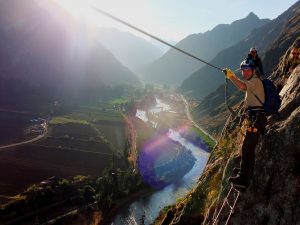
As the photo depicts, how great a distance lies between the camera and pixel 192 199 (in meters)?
17.4

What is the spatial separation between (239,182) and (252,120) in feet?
6.65

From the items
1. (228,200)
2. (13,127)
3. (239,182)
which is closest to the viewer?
(239,182)

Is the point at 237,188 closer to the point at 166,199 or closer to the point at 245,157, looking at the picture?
the point at 245,157

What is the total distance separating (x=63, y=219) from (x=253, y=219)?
64.1m

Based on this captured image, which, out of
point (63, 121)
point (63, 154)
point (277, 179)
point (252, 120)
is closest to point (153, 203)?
point (63, 154)

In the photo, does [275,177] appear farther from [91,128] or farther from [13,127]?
[91,128]

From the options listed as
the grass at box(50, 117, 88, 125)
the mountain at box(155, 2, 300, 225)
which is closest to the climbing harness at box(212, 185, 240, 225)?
the mountain at box(155, 2, 300, 225)

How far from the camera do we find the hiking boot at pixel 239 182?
11930 millimetres

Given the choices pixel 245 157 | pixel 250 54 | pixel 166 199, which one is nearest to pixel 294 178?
pixel 245 157

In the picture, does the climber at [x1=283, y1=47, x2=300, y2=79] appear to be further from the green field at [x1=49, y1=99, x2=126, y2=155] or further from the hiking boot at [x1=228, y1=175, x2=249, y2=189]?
the green field at [x1=49, y1=99, x2=126, y2=155]

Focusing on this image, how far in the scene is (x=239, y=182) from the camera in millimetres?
11984

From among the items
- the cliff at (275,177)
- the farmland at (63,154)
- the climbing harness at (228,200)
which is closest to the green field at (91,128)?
the farmland at (63,154)

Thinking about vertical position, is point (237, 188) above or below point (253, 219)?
above

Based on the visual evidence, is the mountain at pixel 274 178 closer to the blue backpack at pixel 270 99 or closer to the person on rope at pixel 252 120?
the person on rope at pixel 252 120
